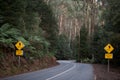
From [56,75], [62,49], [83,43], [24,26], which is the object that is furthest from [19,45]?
[62,49]

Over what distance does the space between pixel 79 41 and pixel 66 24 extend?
24.8 metres

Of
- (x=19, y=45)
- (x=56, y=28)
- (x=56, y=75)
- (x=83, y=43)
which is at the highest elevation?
(x=56, y=28)

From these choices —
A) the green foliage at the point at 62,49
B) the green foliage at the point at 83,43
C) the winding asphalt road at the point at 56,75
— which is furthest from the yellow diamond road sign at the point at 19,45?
the green foliage at the point at 62,49

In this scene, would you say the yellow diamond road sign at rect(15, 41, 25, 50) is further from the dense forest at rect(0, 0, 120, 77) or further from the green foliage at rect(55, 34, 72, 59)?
the green foliage at rect(55, 34, 72, 59)

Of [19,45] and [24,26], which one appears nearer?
[19,45]

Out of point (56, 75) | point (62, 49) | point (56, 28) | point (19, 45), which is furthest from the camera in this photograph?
point (62, 49)

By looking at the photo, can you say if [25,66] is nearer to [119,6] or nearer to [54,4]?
[119,6]

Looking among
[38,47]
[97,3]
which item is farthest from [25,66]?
[97,3]

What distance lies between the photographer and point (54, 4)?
247ft

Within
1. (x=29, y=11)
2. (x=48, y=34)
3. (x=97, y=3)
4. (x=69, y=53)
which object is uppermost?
(x=97, y=3)

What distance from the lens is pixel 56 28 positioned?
56375 millimetres

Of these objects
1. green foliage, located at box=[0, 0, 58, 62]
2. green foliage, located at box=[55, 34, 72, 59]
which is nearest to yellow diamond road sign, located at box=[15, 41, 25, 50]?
green foliage, located at box=[0, 0, 58, 62]

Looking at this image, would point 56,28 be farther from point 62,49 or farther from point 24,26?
point 62,49

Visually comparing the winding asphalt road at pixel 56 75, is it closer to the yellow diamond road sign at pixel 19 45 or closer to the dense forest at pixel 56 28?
the yellow diamond road sign at pixel 19 45
